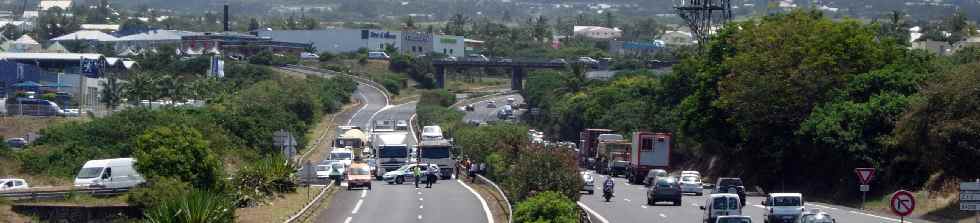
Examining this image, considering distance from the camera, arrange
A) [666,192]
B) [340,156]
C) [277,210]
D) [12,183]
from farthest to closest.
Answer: [340,156] → [666,192] → [12,183] → [277,210]

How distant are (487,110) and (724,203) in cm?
11537

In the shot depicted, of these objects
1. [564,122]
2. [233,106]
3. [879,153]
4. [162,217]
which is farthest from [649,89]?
[162,217]

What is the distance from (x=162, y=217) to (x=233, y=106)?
57.6m

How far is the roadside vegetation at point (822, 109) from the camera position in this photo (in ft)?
157

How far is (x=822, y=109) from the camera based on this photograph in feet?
204

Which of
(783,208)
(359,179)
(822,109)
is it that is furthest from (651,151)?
(783,208)

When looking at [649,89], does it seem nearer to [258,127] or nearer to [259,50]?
[258,127]

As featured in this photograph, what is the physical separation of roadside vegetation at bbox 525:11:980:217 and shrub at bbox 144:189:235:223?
956 inches

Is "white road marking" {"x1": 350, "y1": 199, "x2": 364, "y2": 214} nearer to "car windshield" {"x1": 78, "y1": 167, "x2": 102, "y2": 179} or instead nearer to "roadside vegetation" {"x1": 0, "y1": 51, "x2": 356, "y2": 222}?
"roadside vegetation" {"x1": 0, "y1": 51, "x2": 356, "y2": 222}

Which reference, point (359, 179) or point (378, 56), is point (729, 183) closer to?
point (359, 179)

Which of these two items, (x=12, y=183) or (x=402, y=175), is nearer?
(x=12, y=183)

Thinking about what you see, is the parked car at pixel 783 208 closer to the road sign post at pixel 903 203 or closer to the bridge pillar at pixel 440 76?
the road sign post at pixel 903 203

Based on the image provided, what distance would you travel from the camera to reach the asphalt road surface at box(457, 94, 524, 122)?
14294 cm

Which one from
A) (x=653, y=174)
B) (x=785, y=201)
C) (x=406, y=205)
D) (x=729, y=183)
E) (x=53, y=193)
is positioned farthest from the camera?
(x=653, y=174)
